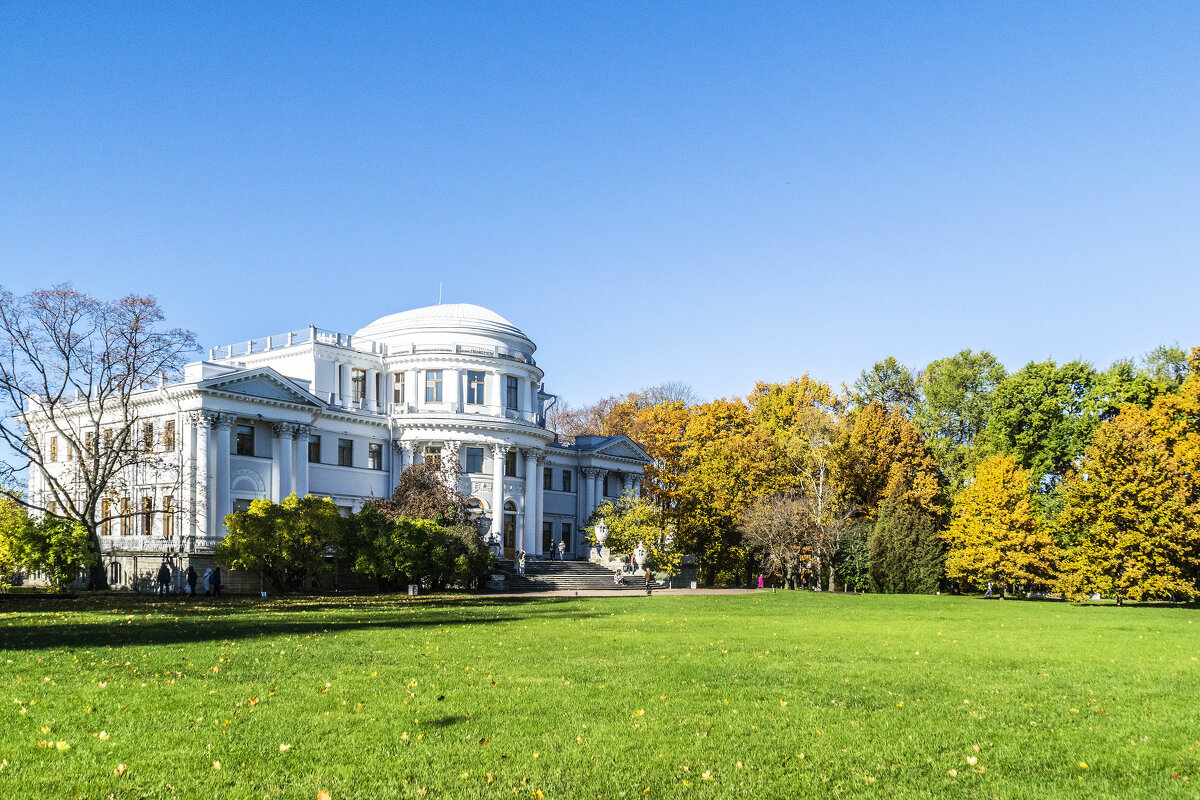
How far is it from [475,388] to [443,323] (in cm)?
454

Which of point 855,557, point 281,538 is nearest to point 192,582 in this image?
point 281,538

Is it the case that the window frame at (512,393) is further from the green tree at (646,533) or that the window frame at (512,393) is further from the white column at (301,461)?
the white column at (301,461)

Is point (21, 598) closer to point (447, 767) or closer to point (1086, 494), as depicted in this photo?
point (447, 767)

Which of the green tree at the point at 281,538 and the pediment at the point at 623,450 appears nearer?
the green tree at the point at 281,538

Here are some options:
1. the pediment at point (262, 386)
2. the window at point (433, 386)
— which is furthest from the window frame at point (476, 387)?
the pediment at point (262, 386)

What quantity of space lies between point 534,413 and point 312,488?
50.7 feet

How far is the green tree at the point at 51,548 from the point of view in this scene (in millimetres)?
35812

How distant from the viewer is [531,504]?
6109cm

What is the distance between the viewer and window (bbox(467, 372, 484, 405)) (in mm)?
59594

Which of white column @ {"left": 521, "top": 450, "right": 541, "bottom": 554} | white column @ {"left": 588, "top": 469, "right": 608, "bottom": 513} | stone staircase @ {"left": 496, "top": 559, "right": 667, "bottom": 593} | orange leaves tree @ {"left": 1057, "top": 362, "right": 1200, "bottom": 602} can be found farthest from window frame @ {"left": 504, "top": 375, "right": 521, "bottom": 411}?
orange leaves tree @ {"left": 1057, "top": 362, "right": 1200, "bottom": 602}

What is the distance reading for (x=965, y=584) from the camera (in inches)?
1961

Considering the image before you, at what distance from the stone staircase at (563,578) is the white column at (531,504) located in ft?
7.94

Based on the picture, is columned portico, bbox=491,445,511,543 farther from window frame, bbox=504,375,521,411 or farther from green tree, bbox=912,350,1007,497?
green tree, bbox=912,350,1007,497

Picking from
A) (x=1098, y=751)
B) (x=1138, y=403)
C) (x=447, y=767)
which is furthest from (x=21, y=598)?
(x=1138, y=403)
